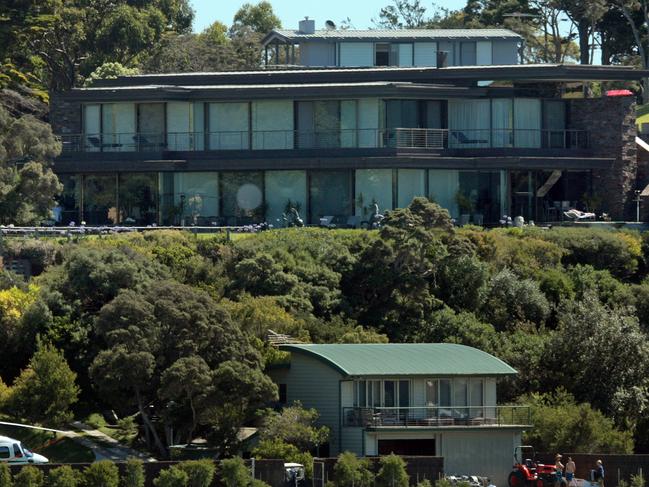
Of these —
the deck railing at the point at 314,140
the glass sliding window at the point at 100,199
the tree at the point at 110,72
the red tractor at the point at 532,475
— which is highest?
the tree at the point at 110,72

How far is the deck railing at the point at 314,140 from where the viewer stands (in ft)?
260

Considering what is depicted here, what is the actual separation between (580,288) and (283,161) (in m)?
13.7

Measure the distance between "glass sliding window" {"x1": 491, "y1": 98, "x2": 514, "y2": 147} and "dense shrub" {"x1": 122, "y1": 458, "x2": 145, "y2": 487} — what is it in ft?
111

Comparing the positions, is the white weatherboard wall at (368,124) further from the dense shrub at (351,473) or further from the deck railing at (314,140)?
the dense shrub at (351,473)

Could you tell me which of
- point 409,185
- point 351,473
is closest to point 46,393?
point 351,473

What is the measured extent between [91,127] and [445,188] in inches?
592

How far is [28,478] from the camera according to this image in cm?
4962

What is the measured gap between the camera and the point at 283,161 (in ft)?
257

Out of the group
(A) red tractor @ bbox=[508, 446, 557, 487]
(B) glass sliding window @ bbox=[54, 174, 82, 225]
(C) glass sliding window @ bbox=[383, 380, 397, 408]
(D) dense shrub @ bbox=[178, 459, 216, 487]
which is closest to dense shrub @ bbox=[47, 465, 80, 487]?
(D) dense shrub @ bbox=[178, 459, 216, 487]

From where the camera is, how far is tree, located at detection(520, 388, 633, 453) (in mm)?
58688

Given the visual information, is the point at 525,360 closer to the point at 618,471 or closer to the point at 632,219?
the point at 618,471

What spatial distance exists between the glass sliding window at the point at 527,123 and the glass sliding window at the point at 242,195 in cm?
1099

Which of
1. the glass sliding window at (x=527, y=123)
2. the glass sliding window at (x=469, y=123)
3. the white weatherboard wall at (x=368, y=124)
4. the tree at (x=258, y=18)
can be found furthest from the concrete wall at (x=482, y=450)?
the tree at (x=258, y=18)

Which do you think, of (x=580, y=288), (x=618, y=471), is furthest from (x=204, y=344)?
(x=580, y=288)
